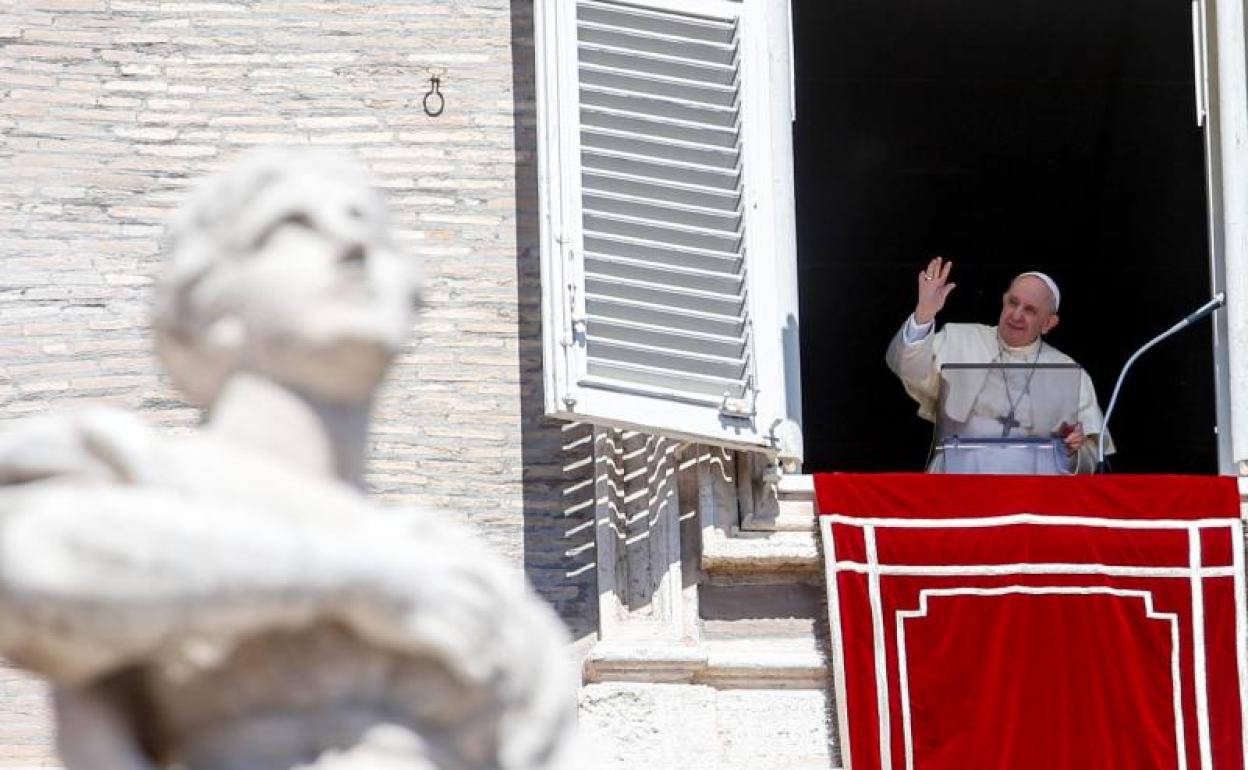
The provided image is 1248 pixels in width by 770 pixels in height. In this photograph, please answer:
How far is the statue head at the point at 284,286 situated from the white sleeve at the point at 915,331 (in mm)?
6731

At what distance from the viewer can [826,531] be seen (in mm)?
9297

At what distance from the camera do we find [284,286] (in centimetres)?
379

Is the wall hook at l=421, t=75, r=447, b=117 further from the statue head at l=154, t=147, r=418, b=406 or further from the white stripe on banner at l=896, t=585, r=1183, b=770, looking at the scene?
the statue head at l=154, t=147, r=418, b=406

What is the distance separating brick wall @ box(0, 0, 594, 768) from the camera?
9.25m

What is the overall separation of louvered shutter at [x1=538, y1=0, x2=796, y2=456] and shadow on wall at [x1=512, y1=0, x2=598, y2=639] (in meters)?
0.33

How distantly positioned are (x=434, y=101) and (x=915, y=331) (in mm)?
1713

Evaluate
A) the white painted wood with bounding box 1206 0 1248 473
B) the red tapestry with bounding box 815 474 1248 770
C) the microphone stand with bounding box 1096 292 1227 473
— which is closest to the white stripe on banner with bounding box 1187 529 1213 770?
the red tapestry with bounding box 815 474 1248 770

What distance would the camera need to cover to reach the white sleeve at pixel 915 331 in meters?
10.6

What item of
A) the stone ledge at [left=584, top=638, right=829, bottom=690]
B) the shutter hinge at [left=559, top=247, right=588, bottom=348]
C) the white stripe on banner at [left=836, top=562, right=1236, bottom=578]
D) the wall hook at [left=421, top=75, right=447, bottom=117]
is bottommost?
the stone ledge at [left=584, top=638, right=829, bottom=690]

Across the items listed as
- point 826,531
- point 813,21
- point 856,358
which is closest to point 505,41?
point 826,531

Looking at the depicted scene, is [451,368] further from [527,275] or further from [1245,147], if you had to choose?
[1245,147]

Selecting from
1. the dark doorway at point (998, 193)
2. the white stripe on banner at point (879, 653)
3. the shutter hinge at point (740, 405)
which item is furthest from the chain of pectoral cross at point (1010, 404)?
the dark doorway at point (998, 193)

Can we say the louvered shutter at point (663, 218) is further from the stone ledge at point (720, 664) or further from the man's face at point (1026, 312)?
the man's face at point (1026, 312)

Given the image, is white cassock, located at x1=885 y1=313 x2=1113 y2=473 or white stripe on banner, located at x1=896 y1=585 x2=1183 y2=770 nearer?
white stripe on banner, located at x1=896 y1=585 x2=1183 y2=770
